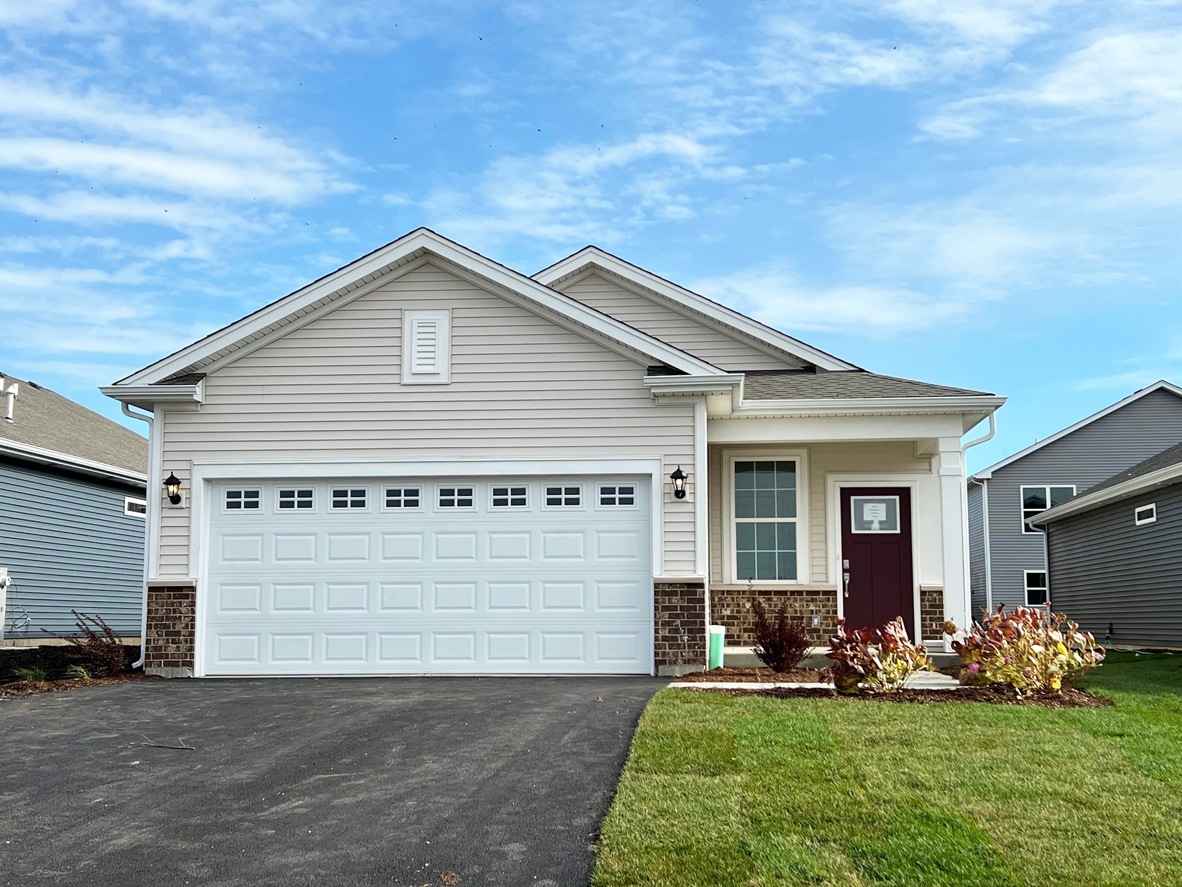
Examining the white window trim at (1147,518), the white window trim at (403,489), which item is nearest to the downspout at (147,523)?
the white window trim at (403,489)

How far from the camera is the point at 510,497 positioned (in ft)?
Answer: 41.3

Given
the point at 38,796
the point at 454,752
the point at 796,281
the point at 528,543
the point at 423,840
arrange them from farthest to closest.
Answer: the point at 796,281
the point at 528,543
the point at 454,752
the point at 38,796
the point at 423,840

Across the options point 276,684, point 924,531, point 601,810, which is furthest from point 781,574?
point 601,810

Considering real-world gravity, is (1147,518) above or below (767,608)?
above

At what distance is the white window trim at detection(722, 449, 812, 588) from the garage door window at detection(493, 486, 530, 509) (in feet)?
9.82

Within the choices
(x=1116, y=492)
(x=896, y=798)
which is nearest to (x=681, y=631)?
(x=896, y=798)

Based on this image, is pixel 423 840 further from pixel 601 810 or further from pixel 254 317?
pixel 254 317

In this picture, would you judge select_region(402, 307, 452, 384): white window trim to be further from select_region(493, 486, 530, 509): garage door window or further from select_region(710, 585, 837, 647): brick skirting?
select_region(710, 585, 837, 647): brick skirting

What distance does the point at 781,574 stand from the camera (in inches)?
559

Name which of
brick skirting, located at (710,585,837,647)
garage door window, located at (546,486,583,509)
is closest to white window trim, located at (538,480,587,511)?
garage door window, located at (546,486,583,509)

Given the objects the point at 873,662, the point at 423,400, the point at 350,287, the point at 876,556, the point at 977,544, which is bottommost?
the point at 873,662

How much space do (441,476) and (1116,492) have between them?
13.2 m

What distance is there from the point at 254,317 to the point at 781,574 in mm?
7230

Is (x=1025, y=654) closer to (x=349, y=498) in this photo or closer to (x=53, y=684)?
(x=349, y=498)
